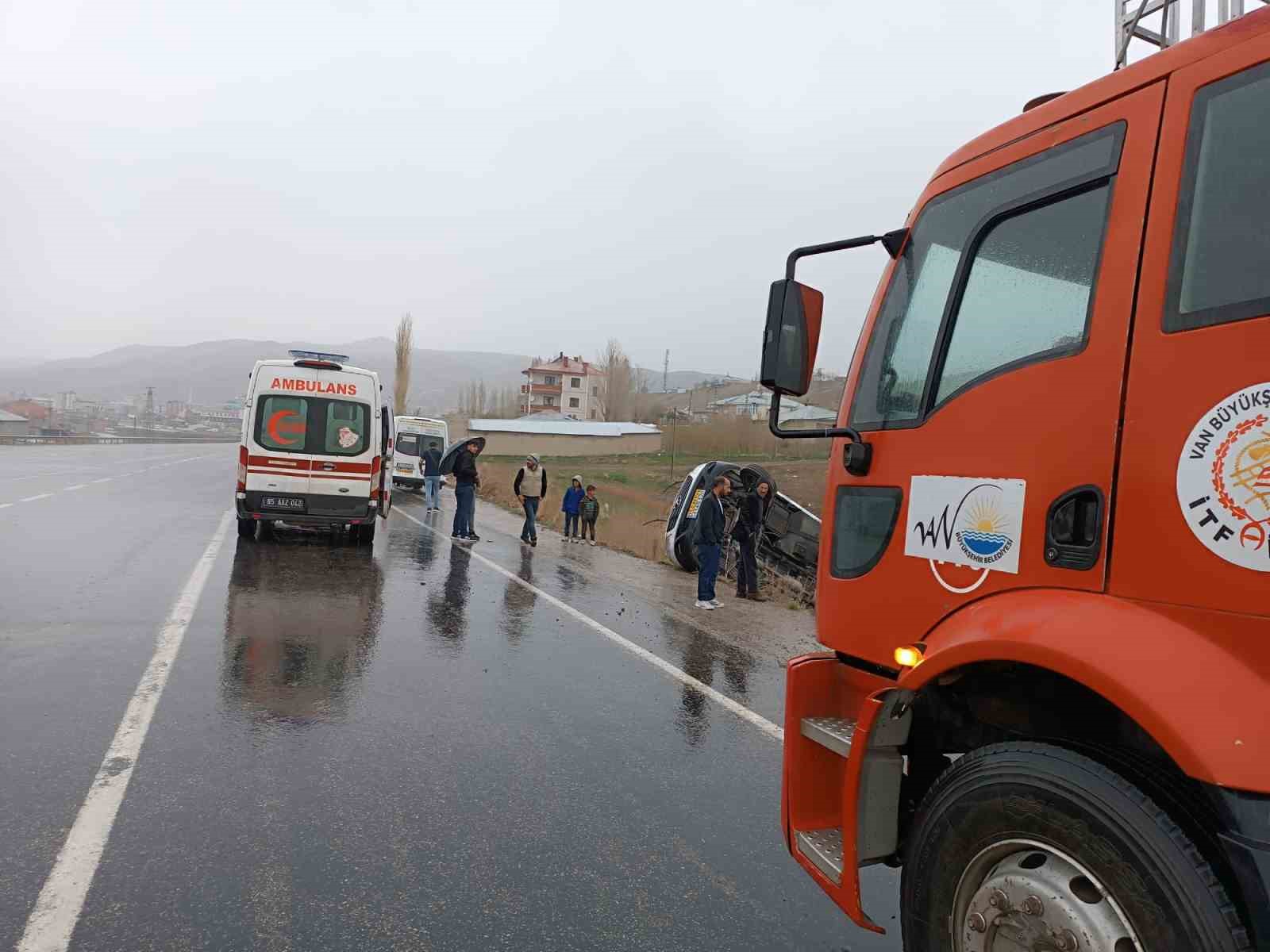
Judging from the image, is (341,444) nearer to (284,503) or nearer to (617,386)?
(284,503)

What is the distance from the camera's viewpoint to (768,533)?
14.2m

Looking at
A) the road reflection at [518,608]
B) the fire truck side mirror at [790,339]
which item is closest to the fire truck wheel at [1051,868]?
the fire truck side mirror at [790,339]

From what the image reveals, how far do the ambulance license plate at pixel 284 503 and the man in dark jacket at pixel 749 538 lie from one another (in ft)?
20.5

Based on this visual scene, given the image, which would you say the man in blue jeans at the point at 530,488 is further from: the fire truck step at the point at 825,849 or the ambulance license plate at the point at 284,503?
the fire truck step at the point at 825,849

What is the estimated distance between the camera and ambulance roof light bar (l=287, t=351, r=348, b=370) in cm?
1227

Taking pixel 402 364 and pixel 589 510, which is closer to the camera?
pixel 589 510

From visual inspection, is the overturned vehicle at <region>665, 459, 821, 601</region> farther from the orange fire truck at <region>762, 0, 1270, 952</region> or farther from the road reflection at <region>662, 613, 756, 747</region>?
the orange fire truck at <region>762, 0, 1270, 952</region>

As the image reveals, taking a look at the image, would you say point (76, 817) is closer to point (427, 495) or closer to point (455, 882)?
point (455, 882)

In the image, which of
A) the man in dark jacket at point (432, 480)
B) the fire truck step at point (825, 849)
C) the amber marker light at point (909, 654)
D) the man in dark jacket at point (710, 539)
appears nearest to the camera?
the amber marker light at point (909, 654)

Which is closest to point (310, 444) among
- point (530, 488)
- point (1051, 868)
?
point (530, 488)

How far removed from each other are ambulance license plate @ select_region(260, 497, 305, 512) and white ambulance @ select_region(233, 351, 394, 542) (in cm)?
1

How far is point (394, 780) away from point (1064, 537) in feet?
11.2

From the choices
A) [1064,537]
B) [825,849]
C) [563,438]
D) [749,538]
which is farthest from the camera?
[563,438]

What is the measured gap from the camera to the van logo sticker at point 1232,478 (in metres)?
1.75
